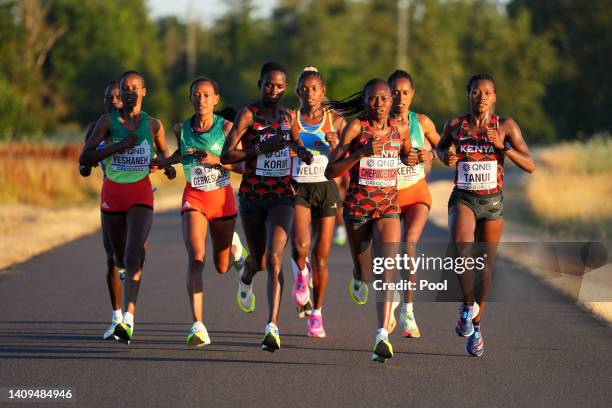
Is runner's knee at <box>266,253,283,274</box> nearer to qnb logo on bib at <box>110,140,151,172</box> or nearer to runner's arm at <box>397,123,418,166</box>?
runner's arm at <box>397,123,418,166</box>

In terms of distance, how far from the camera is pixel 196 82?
32.1 ft

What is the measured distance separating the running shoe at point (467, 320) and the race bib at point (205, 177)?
2.11m

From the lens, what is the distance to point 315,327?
1014 centimetres

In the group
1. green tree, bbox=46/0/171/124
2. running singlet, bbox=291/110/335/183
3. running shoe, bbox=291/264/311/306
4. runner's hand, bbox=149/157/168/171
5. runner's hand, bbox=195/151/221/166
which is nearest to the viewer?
runner's hand, bbox=195/151/221/166

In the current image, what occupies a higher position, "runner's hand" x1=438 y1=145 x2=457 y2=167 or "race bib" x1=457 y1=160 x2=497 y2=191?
"runner's hand" x1=438 y1=145 x2=457 y2=167

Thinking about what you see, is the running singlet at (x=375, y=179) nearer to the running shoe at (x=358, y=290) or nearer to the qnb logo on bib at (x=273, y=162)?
the qnb logo on bib at (x=273, y=162)

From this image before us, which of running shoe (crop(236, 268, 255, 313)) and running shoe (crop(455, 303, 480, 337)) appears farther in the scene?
running shoe (crop(236, 268, 255, 313))

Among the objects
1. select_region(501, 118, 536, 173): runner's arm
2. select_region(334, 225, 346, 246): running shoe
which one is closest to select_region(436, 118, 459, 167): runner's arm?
select_region(501, 118, 536, 173): runner's arm

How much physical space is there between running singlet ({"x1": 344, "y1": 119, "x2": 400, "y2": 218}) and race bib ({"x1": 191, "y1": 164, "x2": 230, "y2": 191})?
114 cm

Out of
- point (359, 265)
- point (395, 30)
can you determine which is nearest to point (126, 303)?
point (359, 265)

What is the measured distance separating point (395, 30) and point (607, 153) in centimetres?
6081

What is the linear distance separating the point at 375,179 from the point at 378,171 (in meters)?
0.06

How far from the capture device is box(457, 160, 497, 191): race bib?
934 centimetres

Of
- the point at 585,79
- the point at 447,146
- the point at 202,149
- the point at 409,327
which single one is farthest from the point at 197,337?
the point at 585,79
